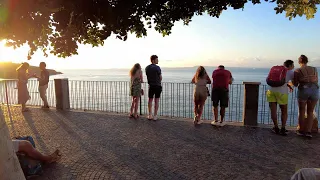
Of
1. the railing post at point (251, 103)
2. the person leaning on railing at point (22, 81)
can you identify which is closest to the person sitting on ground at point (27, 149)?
the railing post at point (251, 103)

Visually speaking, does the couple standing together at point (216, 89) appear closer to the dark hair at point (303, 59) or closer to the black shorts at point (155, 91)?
the black shorts at point (155, 91)

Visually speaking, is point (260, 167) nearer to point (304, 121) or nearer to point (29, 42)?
point (304, 121)

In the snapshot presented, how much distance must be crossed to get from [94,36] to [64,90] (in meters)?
6.50

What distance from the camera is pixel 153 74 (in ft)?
28.0

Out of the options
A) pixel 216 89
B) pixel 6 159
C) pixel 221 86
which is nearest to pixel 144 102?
pixel 216 89

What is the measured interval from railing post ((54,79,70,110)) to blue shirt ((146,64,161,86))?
4.25m

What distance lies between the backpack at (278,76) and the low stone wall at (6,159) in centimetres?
614

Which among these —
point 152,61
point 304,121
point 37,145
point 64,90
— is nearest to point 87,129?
point 37,145

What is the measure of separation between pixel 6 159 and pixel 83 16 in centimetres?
220

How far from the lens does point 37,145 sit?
612 centimetres

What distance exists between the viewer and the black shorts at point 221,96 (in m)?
7.87

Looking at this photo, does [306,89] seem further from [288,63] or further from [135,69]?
[135,69]

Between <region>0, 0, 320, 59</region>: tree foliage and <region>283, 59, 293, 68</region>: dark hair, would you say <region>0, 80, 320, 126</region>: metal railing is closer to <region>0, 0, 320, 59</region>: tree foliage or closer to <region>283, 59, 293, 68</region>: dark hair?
<region>283, 59, 293, 68</region>: dark hair

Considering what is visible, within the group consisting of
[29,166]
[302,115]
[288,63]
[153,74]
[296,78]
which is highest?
[288,63]
